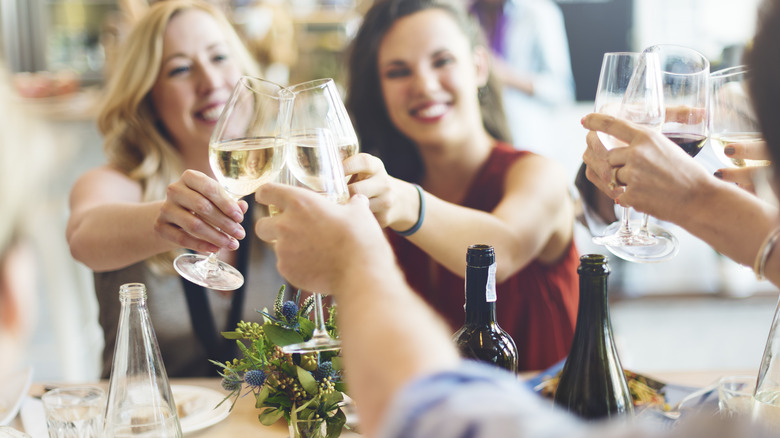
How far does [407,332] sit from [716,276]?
4.16 meters

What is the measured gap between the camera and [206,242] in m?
1.01

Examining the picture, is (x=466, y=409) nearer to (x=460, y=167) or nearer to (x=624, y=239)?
(x=624, y=239)

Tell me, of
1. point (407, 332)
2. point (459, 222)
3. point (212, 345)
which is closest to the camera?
point (407, 332)

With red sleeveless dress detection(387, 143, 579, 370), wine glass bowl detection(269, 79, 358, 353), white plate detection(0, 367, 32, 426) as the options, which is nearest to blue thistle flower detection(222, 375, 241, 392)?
wine glass bowl detection(269, 79, 358, 353)

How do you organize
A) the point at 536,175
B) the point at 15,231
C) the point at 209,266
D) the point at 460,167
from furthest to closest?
the point at 460,167 < the point at 536,175 < the point at 209,266 < the point at 15,231

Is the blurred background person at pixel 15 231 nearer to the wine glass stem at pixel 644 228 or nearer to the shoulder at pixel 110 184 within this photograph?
the wine glass stem at pixel 644 228

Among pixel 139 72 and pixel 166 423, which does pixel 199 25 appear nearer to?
pixel 139 72

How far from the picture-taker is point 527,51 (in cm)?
313

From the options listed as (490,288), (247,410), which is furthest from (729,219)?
(247,410)

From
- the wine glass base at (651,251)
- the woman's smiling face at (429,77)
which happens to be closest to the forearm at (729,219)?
the wine glass base at (651,251)

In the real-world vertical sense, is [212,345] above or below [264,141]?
below

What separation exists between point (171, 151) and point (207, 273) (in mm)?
830

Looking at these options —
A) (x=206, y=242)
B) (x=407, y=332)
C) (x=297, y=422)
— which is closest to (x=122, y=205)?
(x=206, y=242)

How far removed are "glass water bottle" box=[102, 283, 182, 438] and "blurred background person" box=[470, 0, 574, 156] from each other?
7.88 ft
